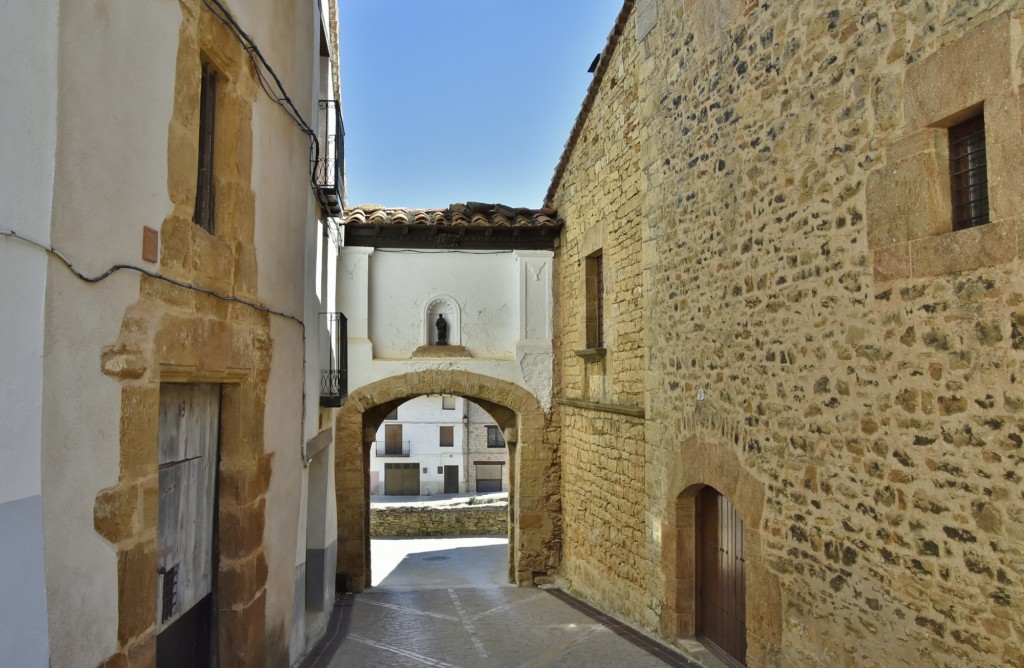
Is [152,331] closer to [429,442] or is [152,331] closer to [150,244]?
[150,244]

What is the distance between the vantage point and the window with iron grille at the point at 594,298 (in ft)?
32.1

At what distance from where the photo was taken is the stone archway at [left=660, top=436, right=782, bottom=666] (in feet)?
17.3

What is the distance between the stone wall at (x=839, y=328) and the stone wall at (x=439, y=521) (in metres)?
11.7

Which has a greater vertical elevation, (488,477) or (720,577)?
(720,577)

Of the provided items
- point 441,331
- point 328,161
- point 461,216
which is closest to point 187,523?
point 328,161

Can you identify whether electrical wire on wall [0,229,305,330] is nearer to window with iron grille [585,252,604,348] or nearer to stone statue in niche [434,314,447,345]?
window with iron grille [585,252,604,348]

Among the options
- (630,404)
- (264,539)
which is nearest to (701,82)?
(630,404)

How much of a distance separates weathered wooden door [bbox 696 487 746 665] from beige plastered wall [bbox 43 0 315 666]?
12.3 feet

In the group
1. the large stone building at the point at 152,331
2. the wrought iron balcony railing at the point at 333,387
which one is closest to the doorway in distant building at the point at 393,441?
the wrought iron balcony railing at the point at 333,387

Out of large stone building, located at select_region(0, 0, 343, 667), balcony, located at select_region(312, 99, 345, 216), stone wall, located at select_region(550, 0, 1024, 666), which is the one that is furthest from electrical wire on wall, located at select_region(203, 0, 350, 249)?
stone wall, located at select_region(550, 0, 1024, 666)

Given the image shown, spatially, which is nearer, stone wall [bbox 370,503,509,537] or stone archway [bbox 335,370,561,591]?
stone archway [bbox 335,370,561,591]

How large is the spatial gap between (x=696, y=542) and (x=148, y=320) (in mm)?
5341

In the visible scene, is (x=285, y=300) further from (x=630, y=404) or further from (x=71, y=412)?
(x=630, y=404)

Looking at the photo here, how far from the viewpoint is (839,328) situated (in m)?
4.43
